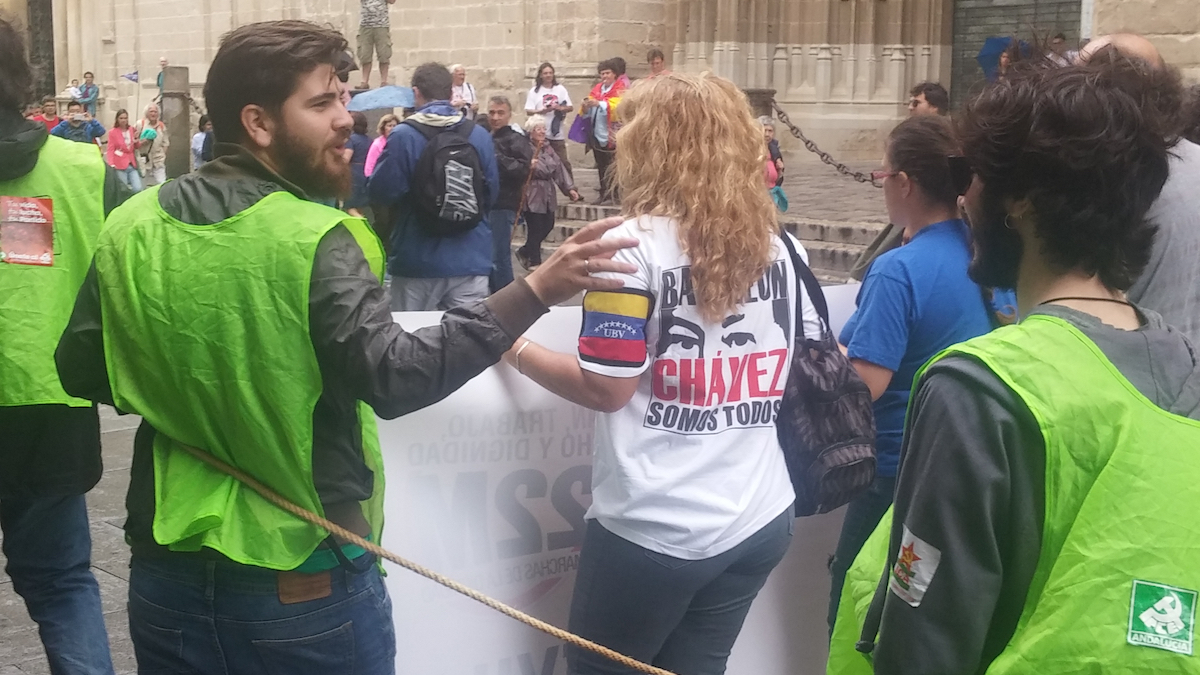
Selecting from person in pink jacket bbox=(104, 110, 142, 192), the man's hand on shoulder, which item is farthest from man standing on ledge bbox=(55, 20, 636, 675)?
person in pink jacket bbox=(104, 110, 142, 192)

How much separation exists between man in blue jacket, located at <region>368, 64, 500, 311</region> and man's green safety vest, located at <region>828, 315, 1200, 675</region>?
5813 millimetres

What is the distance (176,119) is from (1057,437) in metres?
17.5

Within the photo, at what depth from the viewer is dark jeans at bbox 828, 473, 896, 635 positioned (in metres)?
3.29

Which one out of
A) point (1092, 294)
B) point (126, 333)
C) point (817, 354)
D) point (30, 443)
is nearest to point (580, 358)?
point (817, 354)

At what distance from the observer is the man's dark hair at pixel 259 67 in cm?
221

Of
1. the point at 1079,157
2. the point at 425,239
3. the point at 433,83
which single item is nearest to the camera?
the point at 1079,157

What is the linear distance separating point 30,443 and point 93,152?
75 centimetres

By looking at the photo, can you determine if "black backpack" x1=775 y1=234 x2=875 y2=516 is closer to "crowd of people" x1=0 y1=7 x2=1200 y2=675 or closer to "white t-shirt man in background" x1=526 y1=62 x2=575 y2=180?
"crowd of people" x1=0 y1=7 x2=1200 y2=675

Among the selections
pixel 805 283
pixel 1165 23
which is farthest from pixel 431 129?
pixel 805 283

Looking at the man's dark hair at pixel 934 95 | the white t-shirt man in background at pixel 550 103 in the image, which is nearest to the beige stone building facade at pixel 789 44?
the white t-shirt man in background at pixel 550 103

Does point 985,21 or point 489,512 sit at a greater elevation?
point 985,21

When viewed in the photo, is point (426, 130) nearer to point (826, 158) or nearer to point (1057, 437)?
point (1057, 437)

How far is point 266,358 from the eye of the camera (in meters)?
2.15

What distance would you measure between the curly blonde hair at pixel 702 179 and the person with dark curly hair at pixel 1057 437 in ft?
2.99
